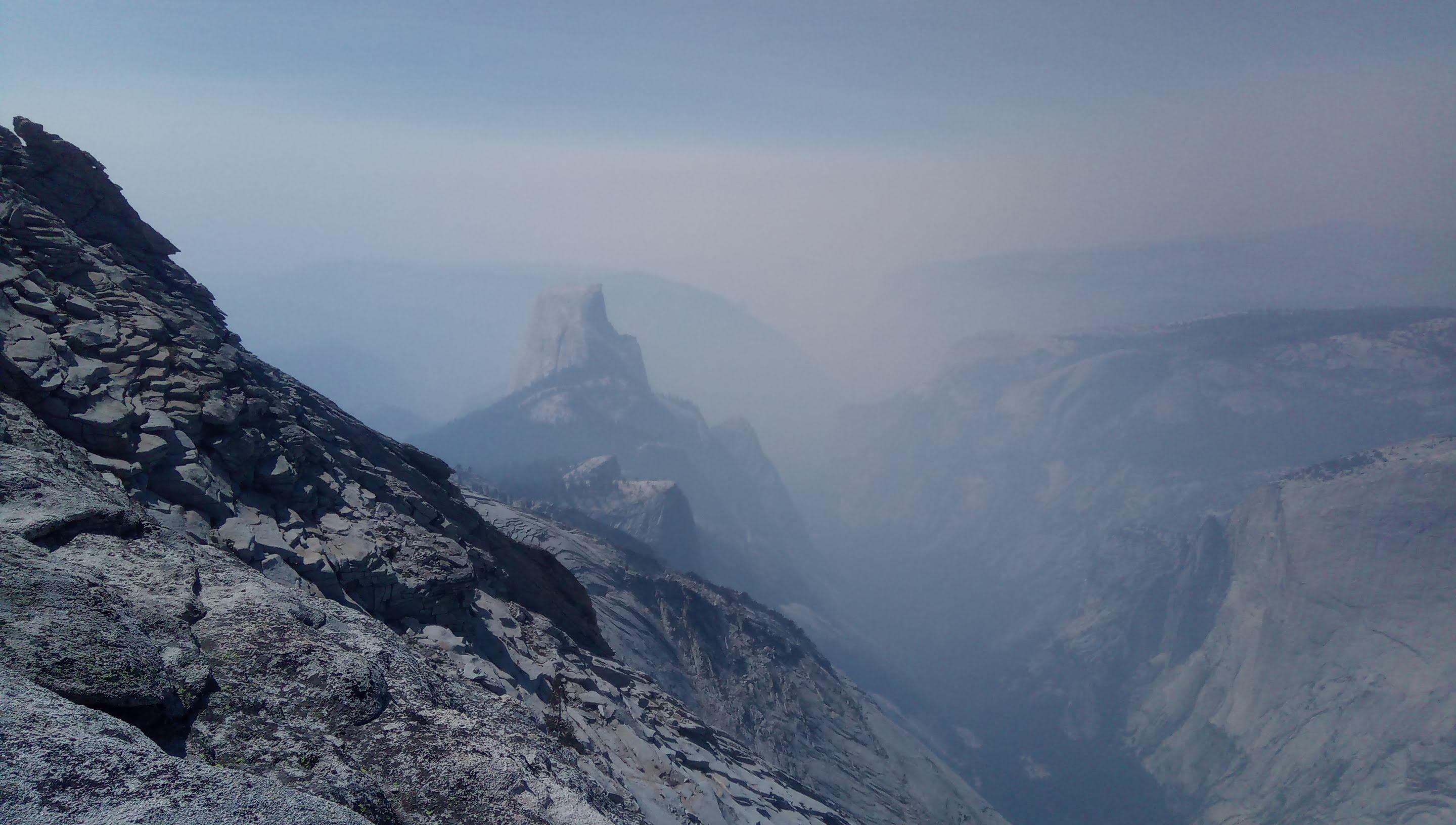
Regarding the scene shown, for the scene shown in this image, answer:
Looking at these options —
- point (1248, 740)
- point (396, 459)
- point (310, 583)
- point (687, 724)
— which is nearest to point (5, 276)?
point (310, 583)

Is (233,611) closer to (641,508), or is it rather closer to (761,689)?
(761,689)

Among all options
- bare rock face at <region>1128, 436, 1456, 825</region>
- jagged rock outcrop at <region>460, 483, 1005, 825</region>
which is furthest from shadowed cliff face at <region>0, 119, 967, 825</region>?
bare rock face at <region>1128, 436, 1456, 825</region>

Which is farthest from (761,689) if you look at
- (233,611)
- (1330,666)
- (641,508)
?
(1330,666)

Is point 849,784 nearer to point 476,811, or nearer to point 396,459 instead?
point 396,459

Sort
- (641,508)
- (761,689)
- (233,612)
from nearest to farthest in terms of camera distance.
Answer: (233,612), (761,689), (641,508)

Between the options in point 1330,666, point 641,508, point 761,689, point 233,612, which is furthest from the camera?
point 641,508

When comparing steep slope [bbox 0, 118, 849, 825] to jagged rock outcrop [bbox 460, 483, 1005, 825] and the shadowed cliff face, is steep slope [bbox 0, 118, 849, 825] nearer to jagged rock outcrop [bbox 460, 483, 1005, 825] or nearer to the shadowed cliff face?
the shadowed cliff face
